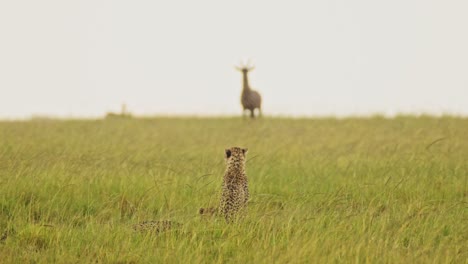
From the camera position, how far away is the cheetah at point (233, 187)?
5977mm

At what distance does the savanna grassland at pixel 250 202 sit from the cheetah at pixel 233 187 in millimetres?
161

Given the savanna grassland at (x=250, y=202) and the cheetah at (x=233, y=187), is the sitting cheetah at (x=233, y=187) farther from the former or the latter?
the savanna grassland at (x=250, y=202)

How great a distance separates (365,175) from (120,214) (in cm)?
406

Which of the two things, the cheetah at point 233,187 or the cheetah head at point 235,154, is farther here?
the cheetah head at point 235,154

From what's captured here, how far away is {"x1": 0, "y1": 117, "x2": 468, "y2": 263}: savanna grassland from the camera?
5117mm

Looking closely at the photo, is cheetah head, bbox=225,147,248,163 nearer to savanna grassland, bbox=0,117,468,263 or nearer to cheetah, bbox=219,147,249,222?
cheetah, bbox=219,147,249,222

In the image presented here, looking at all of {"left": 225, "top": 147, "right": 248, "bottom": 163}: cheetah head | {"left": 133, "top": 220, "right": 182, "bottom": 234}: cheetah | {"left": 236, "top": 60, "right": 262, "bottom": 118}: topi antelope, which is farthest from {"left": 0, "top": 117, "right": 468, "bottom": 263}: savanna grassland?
{"left": 236, "top": 60, "right": 262, "bottom": 118}: topi antelope

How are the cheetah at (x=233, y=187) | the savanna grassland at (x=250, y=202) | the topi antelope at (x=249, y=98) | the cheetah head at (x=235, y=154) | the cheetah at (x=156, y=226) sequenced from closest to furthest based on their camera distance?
the savanna grassland at (x=250, y=202), the cheetah at (x=156, y=226), the cheetah at (x=233, y=187), the cheetah head at (x=235, y=154), the topi antelope at (x=249, y=98)

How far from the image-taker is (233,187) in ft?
19.6

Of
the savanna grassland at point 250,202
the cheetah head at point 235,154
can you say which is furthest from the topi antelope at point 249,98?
the cheetah head at point 235,154

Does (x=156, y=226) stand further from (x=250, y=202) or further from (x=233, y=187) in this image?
(x=250, y=202)

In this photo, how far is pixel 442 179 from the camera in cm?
845

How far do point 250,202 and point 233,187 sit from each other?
95 cm

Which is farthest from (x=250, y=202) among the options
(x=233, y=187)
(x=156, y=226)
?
(x=156, y=226)
